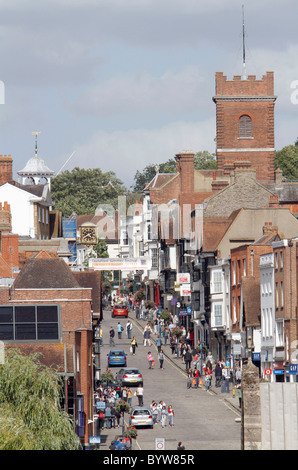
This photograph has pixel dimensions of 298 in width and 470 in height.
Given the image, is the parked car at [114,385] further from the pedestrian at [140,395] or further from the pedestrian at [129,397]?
the pedestrian at [140,395]

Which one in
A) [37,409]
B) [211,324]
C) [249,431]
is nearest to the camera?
[249,431]

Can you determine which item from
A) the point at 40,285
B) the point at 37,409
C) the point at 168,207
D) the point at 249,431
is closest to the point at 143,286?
the point at 168,207

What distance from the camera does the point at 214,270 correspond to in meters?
104

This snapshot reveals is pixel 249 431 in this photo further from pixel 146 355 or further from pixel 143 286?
pixel 143 286

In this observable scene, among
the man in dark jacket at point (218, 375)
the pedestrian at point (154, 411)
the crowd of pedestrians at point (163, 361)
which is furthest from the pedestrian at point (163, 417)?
the man in dark jacket at point (218, 375)

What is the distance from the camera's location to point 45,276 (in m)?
74.3

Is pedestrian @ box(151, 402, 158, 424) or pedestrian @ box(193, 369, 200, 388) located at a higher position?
pedestrian @ box(193, 369, 200, 388)

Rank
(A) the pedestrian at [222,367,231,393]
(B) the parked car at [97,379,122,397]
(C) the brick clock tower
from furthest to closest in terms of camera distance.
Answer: (C) the brick clock tower, (A) the pedestrian at [222,367,231,393], (B) the parked car at [97,379,122,397]

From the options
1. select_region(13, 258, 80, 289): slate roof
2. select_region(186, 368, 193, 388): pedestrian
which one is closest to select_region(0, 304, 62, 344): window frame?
select_region(13, 258, 80, 289): slate roof

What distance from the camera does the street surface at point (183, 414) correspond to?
6406 cm

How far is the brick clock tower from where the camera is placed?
136 metres

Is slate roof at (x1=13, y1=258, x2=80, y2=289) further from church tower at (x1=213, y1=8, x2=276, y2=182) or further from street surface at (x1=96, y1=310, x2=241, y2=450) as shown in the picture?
church tower at (x1=213, y1=8, x2=276, y2=182)

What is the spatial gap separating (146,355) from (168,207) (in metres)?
45.7

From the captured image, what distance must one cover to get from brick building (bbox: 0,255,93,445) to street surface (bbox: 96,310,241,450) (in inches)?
110
